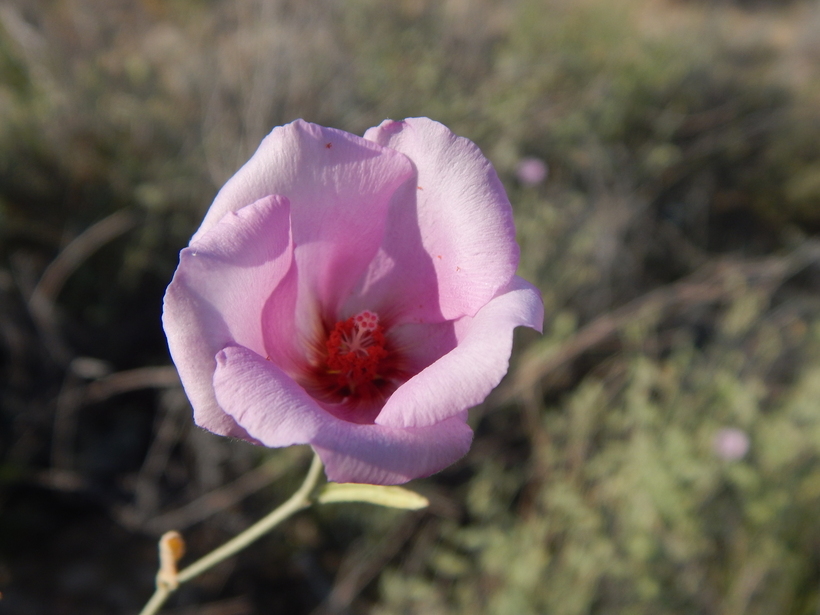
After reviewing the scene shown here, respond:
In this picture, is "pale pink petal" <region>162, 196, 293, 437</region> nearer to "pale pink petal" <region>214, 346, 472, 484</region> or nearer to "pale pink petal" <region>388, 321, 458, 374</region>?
"pale pink petal" <region>214, 346, 472, 484</region>

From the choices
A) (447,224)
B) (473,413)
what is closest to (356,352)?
(447,224)

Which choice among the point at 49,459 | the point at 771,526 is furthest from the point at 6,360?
the point at 771,526

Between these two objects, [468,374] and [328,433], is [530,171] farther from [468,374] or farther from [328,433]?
[328,433]

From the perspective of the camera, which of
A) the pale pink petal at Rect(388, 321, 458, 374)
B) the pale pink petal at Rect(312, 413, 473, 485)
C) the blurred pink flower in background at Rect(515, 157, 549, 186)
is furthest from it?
the blurred pink flower in background at Rect(515, 157, 549, 186)

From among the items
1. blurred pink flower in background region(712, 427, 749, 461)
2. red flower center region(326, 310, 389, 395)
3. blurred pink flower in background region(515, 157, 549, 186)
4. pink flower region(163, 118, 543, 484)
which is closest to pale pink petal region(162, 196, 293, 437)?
pink flower region(163, 118, 543, 484)

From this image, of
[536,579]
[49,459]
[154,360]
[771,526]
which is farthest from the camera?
[154,360]

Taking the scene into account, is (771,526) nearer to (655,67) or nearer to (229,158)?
(229,158)

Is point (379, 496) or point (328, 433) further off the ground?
point (328, 433)
